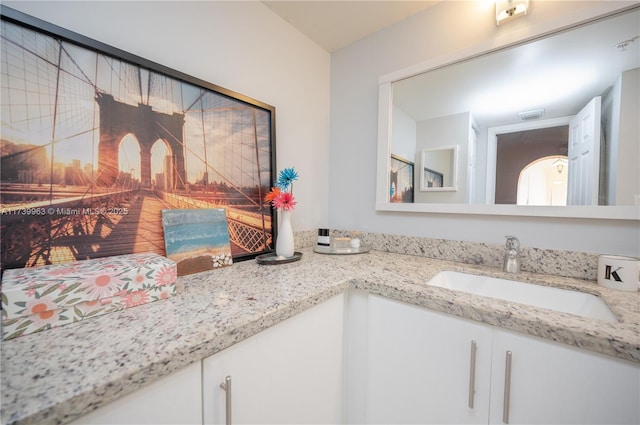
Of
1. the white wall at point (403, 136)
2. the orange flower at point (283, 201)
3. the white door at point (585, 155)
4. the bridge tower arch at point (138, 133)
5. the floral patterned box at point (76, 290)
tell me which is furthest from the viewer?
the white wall at point (403, 136)

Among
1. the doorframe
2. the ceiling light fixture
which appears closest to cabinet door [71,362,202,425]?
the doorframe

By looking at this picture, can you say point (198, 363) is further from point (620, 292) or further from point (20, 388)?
point (620, 292)

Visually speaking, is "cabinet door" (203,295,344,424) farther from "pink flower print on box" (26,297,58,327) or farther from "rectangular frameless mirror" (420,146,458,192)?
"rectangular frameless mirror" (420,146,458,192)

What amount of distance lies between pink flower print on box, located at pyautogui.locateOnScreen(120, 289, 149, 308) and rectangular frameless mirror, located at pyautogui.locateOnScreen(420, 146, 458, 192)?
125 centimetres

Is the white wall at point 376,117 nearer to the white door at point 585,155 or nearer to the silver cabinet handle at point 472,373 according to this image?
the white door at point 585,155

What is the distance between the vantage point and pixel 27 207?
66cm

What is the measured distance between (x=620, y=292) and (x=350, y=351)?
3.01ft

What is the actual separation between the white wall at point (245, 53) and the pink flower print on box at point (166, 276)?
77 cm

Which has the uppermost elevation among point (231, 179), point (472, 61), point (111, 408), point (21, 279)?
point (472, 61)

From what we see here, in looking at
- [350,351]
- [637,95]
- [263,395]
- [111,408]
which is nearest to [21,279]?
[111,408]

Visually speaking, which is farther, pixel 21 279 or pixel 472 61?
pixel 472 61

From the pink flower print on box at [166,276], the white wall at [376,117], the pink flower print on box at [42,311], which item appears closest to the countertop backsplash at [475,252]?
the white wall at [376,117]

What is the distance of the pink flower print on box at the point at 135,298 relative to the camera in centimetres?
64

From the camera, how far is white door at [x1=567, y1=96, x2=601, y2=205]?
910 millimetres
